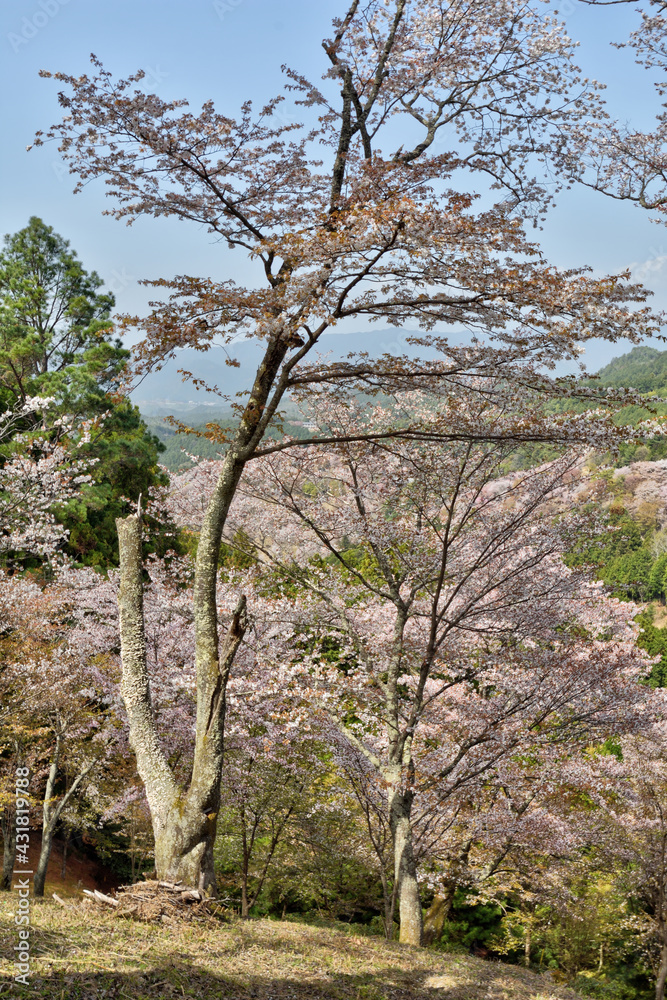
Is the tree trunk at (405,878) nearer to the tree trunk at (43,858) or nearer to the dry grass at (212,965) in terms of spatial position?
the dry grass at (212,965)

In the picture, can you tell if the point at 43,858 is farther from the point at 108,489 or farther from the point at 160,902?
the point at 160,902

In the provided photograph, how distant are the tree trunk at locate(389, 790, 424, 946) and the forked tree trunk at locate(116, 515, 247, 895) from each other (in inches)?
132

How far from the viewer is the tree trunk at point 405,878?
7297 millimetres

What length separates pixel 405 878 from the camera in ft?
24.0

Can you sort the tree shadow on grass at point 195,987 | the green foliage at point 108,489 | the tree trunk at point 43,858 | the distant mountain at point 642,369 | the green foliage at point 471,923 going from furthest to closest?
the distant mountain at point 642,369 → the green foliage at point 108,489 → the green foliage at point 471,923 → the tree trunk at point 43,858 → the tree shadow on grass at point 195,987

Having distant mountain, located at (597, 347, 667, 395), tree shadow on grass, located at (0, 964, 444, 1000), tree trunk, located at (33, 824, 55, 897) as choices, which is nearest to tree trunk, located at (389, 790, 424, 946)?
tree shadow on grass, located at (0, 964, 444, 1000)

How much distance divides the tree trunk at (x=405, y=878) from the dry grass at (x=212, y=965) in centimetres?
172

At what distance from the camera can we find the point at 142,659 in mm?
5488

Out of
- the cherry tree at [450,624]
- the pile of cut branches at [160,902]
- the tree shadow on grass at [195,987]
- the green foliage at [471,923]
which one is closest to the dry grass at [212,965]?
the tree shadow on grass at [195,987]

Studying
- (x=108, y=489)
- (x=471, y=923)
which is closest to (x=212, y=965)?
(x=471, y=923)

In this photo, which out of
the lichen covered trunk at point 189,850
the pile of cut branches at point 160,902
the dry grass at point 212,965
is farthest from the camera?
the lichen covered trunk at point 189,850

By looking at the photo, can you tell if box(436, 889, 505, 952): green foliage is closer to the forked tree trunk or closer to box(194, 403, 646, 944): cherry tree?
box(194, 403, 646, 944): cherry tree

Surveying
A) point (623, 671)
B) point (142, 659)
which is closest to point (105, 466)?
point (142, 659)

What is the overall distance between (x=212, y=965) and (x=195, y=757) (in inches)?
58.1
